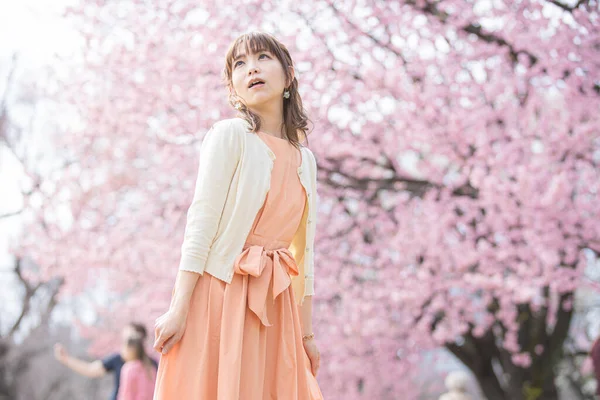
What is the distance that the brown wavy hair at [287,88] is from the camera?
229 centimetres

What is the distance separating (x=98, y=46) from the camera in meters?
7.64

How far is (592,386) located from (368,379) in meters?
9.90

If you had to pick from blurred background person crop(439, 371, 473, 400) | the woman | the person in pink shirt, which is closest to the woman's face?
the woman

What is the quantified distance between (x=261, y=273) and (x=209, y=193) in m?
0.29

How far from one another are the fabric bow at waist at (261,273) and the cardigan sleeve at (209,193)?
12 centimetres

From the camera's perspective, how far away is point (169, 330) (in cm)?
198

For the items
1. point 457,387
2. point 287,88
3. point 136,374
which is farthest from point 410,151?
point 287,88

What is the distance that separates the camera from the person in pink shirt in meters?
5.16

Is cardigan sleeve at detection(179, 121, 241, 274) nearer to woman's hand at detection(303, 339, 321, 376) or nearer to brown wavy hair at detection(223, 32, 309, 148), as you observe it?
brown wavy hair at detection(223, 32, 309, 148)

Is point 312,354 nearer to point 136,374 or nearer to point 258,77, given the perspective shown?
point 258,77

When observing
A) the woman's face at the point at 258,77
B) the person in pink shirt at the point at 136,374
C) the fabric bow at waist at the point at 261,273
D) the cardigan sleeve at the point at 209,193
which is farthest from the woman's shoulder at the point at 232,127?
the person in pink shirt at the point at 136,374

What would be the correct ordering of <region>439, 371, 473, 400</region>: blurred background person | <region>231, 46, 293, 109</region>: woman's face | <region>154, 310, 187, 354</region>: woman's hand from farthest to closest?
<region>439, 371, 473, 400</region>: blurred background person
<region>231, 46, 293, 109</region>: woman's face
<region>154, 310, 187, 354</region>: woman's hand

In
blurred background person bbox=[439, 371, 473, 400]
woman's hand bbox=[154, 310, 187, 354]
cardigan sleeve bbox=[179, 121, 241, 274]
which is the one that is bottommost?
blurred background person bbox=[439, 371, 473, 400]

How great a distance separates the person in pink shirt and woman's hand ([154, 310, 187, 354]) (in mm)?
3315
